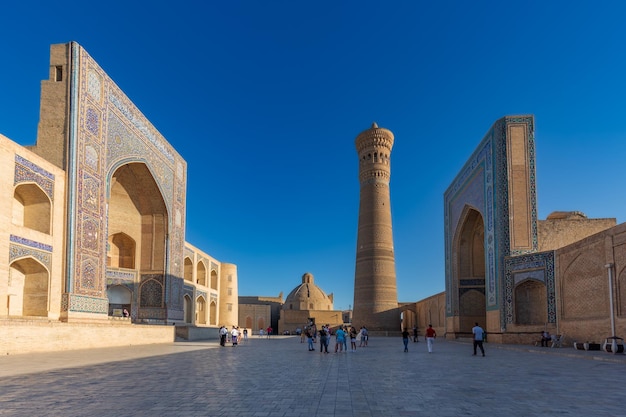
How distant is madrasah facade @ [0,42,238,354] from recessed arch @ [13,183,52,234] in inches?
0.9

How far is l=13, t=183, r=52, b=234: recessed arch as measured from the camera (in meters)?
12.6

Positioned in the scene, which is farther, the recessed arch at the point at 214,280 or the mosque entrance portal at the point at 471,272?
the recessed arch at the point at 214,280

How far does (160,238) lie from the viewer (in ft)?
67.6

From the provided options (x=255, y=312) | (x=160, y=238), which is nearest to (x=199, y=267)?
(x=160, y=238)

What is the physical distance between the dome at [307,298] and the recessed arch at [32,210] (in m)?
34.4

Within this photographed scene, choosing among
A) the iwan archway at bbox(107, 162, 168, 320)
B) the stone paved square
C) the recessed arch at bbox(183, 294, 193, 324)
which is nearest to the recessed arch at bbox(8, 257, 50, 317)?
the stone paved square

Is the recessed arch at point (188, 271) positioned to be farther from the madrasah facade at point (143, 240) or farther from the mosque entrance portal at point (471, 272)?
the mosque entrance portal at point (471, 272)

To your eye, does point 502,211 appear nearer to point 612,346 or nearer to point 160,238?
point 612,346

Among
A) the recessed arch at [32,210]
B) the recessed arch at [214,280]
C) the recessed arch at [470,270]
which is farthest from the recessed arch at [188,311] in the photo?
the recessed arch at [32,210]

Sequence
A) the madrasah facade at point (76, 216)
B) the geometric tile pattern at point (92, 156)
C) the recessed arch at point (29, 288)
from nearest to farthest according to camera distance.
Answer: the madrasah facade at point (76, 216), the recessed arch at point (29, 288), the geometric tile pattern at point (92, 156)

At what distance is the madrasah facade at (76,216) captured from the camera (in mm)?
11547

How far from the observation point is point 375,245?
33.2 m

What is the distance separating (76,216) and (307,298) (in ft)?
113

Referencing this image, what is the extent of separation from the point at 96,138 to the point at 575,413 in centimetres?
1370
